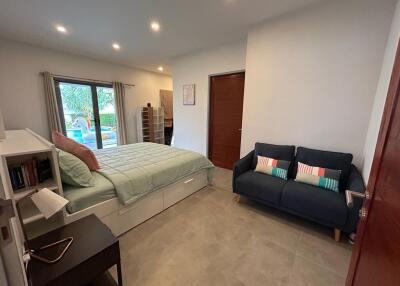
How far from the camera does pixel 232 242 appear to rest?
5.94 ft

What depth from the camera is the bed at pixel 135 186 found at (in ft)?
5.49

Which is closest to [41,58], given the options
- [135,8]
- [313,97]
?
[135,8]

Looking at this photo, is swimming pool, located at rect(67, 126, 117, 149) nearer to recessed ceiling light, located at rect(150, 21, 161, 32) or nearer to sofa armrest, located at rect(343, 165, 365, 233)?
recessed ceiling light, located at rect(150, 21, 161, 32)

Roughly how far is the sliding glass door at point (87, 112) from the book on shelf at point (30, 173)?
3200 millimetres

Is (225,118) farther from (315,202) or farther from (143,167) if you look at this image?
(315,202)

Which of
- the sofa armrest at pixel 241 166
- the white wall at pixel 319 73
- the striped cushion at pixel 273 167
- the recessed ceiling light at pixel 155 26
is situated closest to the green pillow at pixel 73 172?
the sofa armrest at pixel 241 166

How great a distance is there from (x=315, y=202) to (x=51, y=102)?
505 centimetres

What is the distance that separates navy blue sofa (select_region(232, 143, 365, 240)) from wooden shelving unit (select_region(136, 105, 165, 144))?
3721 millimetres

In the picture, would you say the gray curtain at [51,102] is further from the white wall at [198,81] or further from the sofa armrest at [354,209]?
the sofa armrest at [354,209]

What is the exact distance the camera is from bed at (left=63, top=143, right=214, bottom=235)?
1.67 m

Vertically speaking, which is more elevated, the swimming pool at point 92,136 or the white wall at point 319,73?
the white wall at point 319,73

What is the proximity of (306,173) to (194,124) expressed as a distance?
8.90 ft

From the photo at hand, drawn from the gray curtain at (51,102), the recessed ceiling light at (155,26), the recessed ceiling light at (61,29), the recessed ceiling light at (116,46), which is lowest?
the gray curtain at (51,102)

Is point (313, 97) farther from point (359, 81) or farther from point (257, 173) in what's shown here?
point (257, 173)
